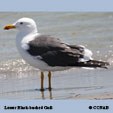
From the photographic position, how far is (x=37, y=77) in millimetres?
10109

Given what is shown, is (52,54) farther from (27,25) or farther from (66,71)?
(66,71)

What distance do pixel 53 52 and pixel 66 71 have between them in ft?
5.77

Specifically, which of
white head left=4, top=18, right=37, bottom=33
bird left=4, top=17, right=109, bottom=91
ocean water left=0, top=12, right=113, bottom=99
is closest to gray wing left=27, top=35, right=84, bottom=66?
bird left=4, top=17, right=109, bottom=91

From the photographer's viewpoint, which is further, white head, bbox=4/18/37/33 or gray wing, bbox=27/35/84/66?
white head, bbox=4/18/37/33

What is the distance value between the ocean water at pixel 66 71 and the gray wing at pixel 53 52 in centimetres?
50

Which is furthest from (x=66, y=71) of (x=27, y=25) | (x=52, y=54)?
(x=27, y=25)

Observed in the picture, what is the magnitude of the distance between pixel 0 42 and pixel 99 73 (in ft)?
14.1

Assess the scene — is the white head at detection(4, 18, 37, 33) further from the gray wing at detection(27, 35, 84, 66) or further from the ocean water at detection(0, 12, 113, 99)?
the ocean water at detection(0, 12, 113, 99)

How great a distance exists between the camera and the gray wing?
8.73m

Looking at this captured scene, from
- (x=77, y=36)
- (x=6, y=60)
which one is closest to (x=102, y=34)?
(x=77, y=36)

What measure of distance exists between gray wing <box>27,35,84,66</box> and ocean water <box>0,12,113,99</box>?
0.50m

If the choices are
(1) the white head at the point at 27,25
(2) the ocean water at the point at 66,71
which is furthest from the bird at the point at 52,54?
(2) the ocean water at the point at 66,71

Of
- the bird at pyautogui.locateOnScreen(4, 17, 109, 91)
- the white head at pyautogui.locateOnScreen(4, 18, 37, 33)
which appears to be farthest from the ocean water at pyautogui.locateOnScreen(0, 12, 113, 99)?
the white head at pyautogui.locateOnScreen(4, 18, 37, 33)

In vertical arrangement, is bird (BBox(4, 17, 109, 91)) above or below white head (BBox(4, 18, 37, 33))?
below
